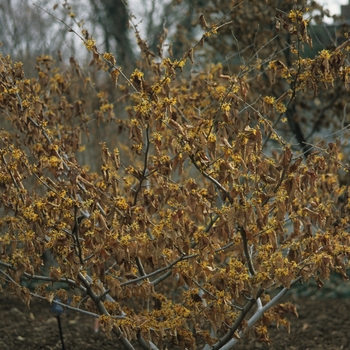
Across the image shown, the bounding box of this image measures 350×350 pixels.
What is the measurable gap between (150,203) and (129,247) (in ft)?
1.10

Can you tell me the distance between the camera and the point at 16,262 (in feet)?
12.2

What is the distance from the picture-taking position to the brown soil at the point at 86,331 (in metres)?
5.64

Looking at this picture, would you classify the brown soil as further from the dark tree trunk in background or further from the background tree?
the dark tree trunk in background

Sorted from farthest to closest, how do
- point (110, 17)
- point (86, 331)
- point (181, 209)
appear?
point (110, 17) < point (86, 331) < point (181, 209)

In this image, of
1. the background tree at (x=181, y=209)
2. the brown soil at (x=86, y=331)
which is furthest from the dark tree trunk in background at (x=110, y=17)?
the background tree at (x=181, y=209)

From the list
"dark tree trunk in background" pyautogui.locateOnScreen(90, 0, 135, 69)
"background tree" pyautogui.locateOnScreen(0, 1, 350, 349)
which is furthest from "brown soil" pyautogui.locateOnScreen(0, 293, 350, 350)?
"dark tree trunk in background" pyautogui.locateOnScreen(90, 0, 135, 69)

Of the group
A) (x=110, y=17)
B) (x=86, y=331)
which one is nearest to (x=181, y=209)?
(x=86, y=331)

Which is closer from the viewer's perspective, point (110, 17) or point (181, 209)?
point (181, 209)

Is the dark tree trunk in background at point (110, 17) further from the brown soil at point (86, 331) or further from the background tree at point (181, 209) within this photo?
the background tree at point (181, 209)

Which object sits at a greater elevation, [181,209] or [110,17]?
[110,17]

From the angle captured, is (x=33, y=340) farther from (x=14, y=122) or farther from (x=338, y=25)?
(x=338, y=25)

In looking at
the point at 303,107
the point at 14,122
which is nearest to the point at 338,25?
the point at 303,107

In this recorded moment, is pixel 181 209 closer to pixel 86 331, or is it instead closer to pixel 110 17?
pixel 86 331

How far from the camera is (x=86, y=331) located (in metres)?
6.11
